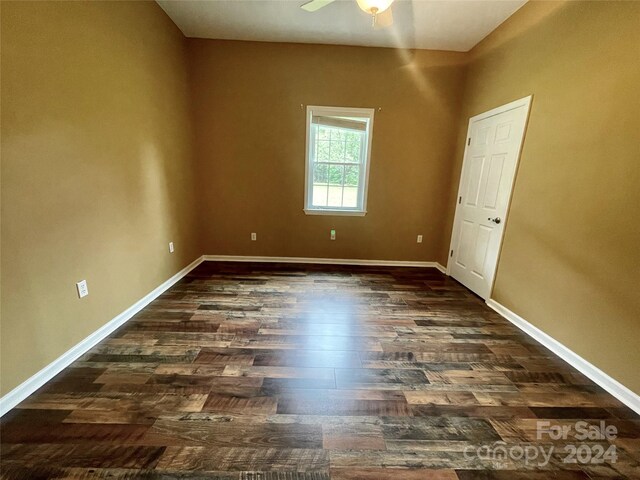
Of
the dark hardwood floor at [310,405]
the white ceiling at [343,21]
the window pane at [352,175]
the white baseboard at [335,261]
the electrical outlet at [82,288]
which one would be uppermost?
the white ceiling at [343,21]

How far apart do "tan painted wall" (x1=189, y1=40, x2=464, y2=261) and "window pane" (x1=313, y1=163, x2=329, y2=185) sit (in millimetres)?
228

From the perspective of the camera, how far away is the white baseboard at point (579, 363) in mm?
1547

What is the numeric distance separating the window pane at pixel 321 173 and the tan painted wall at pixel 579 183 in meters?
2.20

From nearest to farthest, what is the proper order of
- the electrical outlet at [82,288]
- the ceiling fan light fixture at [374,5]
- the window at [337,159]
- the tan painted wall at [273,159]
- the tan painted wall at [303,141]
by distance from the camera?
the tan painted wall at [273,159]
the ceiling fan light fixture at [374,5]
the electrical outlet at [82,288]
the tan painted wall at [303,141]
the window at [337,159]

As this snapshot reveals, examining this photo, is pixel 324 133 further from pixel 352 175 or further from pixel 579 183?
pixel 579 183

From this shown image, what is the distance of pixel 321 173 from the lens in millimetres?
3699

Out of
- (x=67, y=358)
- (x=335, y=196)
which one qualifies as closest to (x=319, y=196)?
(x=335, y=196)

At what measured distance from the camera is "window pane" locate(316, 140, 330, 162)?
360 centimetres

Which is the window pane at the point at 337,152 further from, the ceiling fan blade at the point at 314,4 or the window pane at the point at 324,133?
the ceiling fan blade at the point at 314,4

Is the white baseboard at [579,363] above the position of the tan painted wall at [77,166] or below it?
below

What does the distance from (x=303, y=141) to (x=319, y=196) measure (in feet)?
2.62

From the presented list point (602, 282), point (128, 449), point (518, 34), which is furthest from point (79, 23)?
point (602, 282)

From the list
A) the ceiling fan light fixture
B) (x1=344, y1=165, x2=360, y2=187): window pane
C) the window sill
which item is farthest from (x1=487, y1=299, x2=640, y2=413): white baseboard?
the ceiling fan light fixture

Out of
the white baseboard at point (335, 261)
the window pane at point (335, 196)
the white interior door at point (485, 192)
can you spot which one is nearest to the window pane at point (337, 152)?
the window pane at point (335, 196)
